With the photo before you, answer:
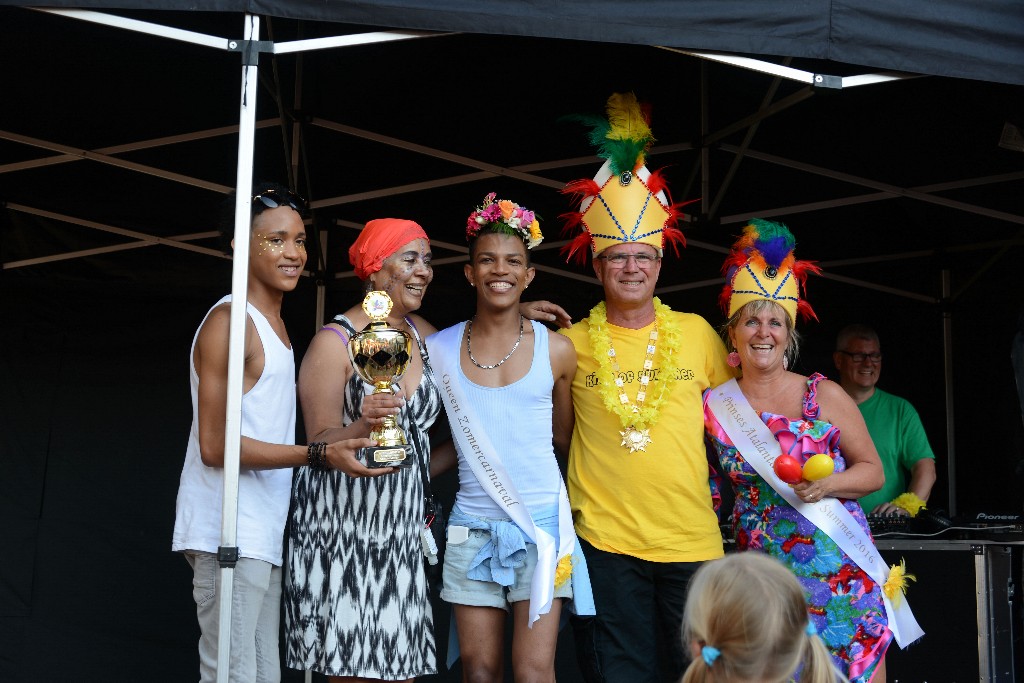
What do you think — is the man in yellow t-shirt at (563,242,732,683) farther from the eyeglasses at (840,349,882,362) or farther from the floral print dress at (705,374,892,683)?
the eyeglasses at (840,349,882,362)

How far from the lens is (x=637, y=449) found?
3.49 meters

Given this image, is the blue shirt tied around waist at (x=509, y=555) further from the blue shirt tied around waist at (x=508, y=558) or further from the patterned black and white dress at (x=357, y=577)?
the patterned black and white dress at (x=357, y=577)

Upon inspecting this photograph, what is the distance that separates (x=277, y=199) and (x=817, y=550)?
1.96m

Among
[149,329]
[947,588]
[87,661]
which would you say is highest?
[149,329]

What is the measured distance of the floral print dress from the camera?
3391 millimetres

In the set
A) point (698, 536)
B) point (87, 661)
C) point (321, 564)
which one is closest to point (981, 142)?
point (698, 536)

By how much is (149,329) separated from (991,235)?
424 centimetres

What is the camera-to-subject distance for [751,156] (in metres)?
5.15

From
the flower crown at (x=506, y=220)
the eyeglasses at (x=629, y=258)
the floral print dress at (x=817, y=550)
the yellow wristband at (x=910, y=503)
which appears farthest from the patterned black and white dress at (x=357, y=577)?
the yellow wristband at (x=910, y=503)

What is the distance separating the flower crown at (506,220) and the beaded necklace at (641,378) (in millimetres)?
385

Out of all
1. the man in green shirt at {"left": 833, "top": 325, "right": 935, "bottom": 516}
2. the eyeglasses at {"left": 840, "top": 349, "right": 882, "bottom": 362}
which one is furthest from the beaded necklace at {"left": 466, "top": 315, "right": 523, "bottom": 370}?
the eyeglasses at {"left": 840, "top": 349, "right": 882, "bottom": 362}

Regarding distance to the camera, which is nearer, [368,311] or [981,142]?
[368,311]

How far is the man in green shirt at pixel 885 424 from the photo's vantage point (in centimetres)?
524

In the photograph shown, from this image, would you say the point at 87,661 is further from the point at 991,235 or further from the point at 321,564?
the point at 991,235
